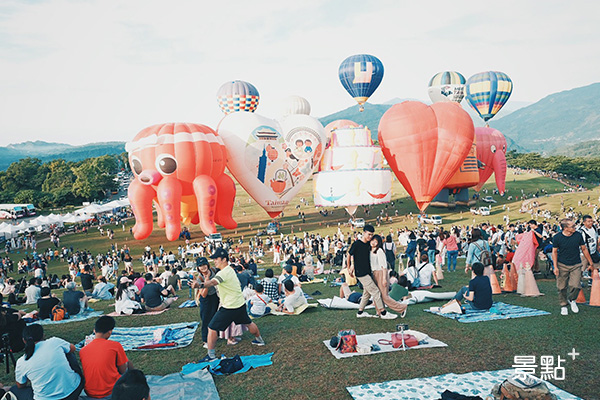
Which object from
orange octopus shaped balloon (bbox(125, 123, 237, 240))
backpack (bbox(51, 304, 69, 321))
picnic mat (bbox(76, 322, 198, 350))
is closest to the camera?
picnic mat (bbox(76, 322, 198, 350))

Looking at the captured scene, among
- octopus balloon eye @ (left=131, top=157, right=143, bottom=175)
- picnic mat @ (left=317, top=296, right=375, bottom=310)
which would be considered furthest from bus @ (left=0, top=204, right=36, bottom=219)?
picnic mat @ (left=317, top=296, right=375, bottom=310)

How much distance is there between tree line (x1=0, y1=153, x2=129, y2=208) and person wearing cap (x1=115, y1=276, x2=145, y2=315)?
2364 inches

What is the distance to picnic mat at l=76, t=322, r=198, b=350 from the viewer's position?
23.8 feet

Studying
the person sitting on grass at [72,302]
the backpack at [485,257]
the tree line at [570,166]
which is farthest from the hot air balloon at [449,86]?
the tree line at [570,166]

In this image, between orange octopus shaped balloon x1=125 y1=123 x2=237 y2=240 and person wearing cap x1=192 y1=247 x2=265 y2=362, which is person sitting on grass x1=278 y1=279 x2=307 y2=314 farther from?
orange octopus shaped balloon x1=125 y1=123 x2=237 y2=240

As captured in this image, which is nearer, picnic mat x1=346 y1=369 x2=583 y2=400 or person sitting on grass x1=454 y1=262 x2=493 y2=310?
picnic mat x1=346 y1=369 x2=583 y2=400

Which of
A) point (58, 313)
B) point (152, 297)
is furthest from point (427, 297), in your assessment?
point (58, 313)

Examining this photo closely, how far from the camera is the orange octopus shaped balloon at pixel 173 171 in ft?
75.1

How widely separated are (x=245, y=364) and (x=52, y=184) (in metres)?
79.6

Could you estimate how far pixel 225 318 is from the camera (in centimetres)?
646

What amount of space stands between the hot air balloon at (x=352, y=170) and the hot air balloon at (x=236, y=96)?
20.9 feet

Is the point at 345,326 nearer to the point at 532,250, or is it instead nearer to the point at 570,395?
the point at 570,395

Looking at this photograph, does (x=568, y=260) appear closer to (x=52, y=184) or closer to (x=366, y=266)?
(x=366, y=266)

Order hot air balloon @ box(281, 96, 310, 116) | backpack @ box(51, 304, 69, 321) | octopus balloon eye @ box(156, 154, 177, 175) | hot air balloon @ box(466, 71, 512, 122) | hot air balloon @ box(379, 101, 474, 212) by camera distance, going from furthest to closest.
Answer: hot air balloon @ box(466, 71, 512, 122) < hot air balloon @ box(281, 96, 310, 116) < hot air balloon @ box(379, 101, 474, 212) < octopus balloon eye @ box(156, 154, 177, 175) < backpack @ box(51, 304, 69, 321)
